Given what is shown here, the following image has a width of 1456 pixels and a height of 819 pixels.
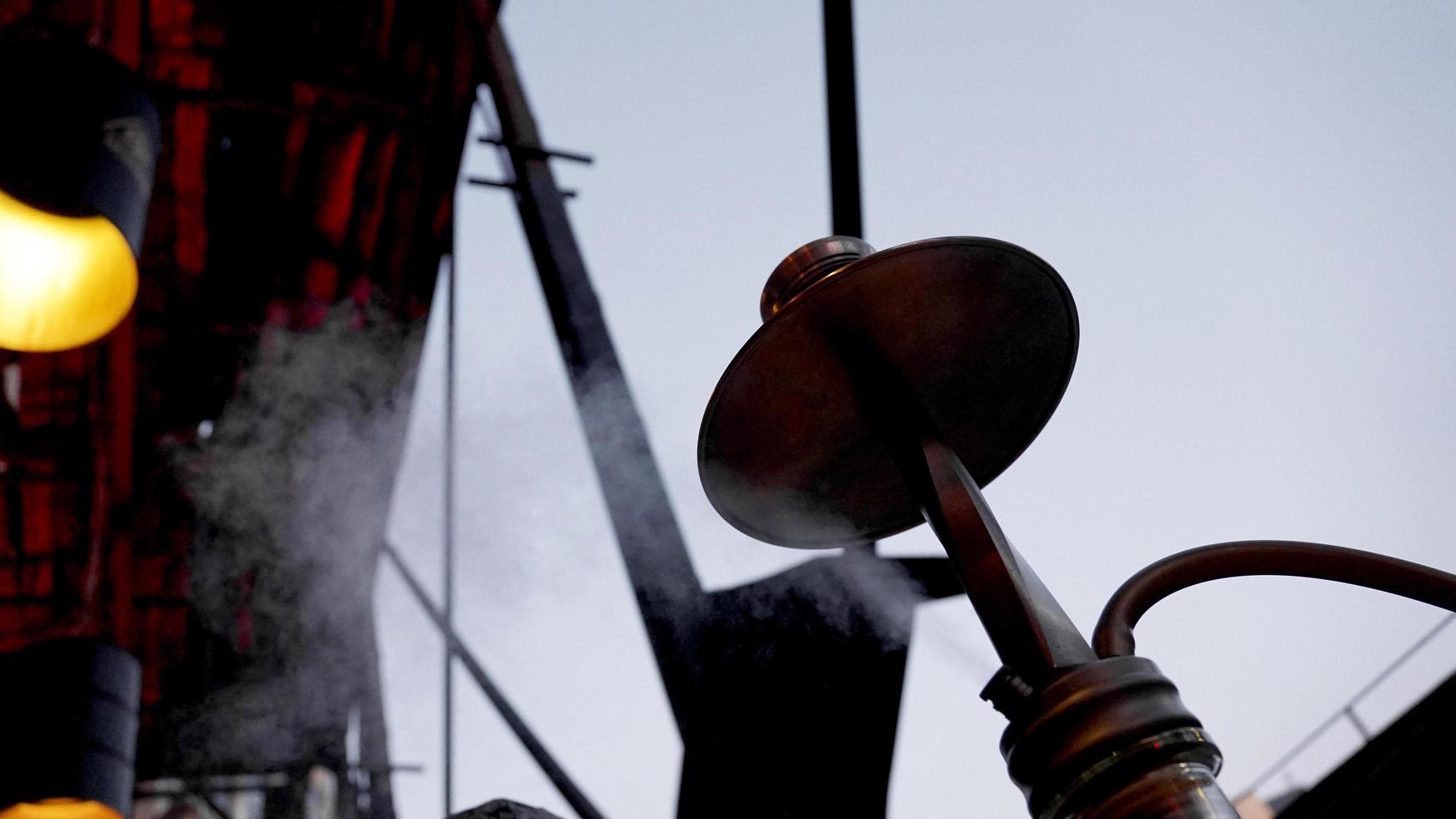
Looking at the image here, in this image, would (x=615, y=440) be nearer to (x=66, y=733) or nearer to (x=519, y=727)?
(x=519, y=727)

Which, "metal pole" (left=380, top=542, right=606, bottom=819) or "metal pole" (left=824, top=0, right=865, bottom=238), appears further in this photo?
"metal pole" (left=380, top=542, right=606, bottom=819)

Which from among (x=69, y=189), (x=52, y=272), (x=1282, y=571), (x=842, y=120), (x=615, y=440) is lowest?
(x=615, y=440)

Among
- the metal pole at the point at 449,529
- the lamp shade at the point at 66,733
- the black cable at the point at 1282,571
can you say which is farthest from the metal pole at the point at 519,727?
the black cable at the point at 1282,571

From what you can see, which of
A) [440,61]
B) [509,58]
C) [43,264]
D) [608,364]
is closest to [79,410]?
[440,61]

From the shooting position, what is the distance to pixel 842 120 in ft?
7.13

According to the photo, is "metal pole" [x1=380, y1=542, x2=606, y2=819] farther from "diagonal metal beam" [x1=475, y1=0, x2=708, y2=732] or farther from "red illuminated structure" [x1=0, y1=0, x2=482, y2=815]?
"red illuminated structure" [x1=0, y1=0, x2=482, y2=815]

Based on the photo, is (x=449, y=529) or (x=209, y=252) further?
(x=209, y=252)

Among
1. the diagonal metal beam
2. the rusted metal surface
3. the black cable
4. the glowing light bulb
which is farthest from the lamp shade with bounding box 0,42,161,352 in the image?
the black cable

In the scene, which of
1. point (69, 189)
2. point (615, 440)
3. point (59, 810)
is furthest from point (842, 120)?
point (59, 810)

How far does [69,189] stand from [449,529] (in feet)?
6.77

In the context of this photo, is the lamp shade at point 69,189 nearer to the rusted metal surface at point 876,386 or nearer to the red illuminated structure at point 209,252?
the red illuminated structure at point 209,252

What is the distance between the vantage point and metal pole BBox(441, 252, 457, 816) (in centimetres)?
298

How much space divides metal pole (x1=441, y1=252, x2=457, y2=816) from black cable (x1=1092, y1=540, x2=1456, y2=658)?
2.33 meters

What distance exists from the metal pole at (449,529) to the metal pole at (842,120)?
6.29 ft
